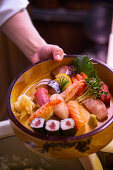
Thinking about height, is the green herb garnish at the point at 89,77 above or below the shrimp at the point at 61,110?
above

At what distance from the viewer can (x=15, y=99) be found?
1119 millimetres

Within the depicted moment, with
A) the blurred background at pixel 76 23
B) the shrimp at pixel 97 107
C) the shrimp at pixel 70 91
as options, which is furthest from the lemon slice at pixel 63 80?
the blurred background at pixel 76 23

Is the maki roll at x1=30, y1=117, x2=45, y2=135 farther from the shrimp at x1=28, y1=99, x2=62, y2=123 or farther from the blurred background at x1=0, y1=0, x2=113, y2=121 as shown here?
the blurred background at x1=0, y1=0, x2=113, y2=121

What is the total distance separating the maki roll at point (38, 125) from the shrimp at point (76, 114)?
15cm

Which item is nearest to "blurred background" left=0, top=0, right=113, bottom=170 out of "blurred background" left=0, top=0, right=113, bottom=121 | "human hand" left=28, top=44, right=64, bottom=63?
"blurred background" left=0, top=0, right=113, bottom=121

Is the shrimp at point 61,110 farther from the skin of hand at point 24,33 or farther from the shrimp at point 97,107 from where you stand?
the skin of hand at point 24,33

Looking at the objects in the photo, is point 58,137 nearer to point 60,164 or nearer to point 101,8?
point 60,164

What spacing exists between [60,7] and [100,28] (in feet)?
2.22

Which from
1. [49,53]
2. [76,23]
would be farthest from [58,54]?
[76,23]

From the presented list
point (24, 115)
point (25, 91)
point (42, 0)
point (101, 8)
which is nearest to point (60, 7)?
point (42, 0)

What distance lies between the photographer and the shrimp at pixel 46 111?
996 mm

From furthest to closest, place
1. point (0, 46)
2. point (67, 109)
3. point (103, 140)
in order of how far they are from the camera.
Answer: point (0, 46), point (67, 109), point (103, 140)

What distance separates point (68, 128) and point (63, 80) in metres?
0.36

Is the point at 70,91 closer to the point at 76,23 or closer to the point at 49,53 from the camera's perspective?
the point at 49,53
